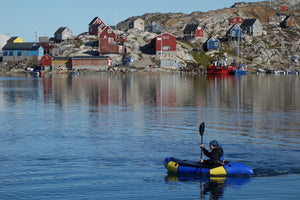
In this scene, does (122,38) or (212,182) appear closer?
(212,182)

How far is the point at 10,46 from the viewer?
179 meters

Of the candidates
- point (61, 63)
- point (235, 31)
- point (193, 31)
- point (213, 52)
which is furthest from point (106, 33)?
point (235, 31)

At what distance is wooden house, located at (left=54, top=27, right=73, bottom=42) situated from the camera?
7367 inches

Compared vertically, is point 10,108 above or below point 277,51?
below

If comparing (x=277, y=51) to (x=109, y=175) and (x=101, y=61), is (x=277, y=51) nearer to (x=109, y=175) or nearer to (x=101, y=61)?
(x=101, y=61)

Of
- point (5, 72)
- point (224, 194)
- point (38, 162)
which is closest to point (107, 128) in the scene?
point (38, 162)

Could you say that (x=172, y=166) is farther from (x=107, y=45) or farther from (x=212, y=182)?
(x=107, y=45)

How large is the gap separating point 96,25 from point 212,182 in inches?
6536

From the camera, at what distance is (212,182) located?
2359 cm

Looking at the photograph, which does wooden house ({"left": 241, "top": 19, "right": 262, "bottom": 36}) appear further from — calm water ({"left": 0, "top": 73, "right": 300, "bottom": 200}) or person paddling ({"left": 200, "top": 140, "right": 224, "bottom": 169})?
person paddling ({"left": 200, "top": 140, "right": 224, "bottom": 169})

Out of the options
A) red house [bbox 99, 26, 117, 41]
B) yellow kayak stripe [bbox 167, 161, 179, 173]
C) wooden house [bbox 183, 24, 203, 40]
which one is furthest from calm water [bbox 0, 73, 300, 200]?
wooden house [bbox 183, 24, 203, 40]

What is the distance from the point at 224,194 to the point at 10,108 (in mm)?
41760

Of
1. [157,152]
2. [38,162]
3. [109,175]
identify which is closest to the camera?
[109,175]

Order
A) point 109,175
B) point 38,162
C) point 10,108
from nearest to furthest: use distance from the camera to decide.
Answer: point 109,175 → point 38,162 → point 10,108
